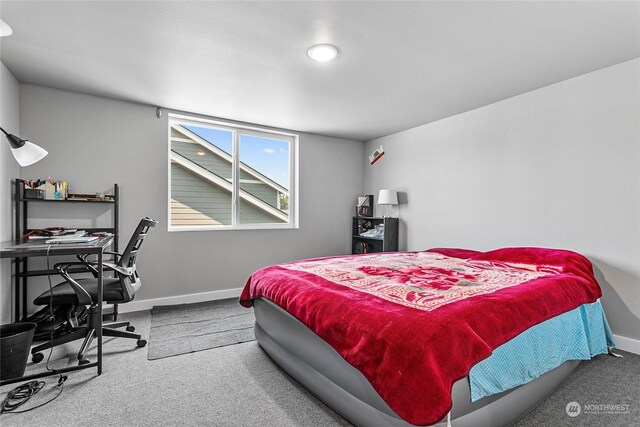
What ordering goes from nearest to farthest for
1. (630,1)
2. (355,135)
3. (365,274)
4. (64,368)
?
1. (630,1)
2. (64,368)
3. (365,274)
4. (355,135)

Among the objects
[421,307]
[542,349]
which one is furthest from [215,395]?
[542,349]

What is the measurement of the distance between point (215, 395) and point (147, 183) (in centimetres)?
268

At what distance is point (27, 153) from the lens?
2.23 meters

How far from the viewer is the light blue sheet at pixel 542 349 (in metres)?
1.50

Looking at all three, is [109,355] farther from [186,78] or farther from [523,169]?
[523,169]

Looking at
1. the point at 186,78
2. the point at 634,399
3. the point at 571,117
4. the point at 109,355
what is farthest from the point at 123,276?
the point at 571,117

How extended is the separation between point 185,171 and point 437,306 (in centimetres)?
371

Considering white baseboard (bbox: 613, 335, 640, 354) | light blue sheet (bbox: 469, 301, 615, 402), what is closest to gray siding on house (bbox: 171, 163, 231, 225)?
light blue sheet (bbox: 469, 301, 615, 402)

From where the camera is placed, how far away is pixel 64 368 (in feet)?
7.41

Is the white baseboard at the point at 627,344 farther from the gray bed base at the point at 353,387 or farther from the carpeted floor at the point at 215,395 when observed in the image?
the gray bed base at the point at 353,387

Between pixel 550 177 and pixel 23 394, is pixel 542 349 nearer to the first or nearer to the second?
pixel 550 177

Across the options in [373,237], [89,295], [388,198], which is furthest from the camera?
[373,237]

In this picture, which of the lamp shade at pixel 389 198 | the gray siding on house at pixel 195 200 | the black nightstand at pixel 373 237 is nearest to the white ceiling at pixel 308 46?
the gray siding on house at pixel 195 200

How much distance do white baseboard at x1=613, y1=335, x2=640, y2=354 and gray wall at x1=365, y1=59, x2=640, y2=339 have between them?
0.16ft
